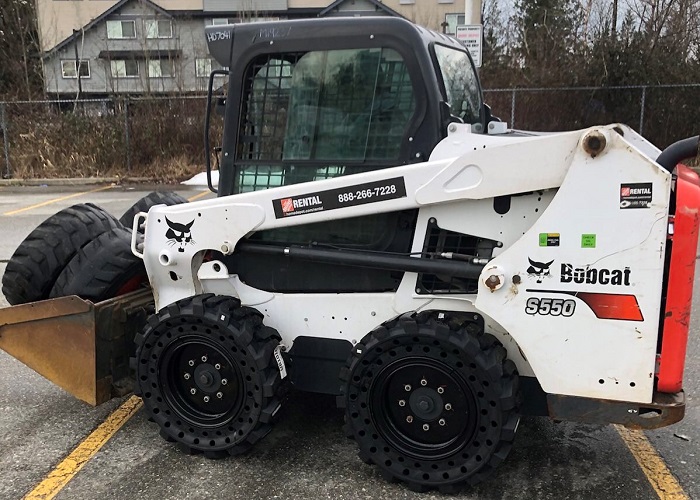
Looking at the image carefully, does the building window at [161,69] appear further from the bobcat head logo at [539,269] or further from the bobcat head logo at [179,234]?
the bobcat head logo at [539,269]

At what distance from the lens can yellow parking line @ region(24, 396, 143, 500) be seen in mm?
3090

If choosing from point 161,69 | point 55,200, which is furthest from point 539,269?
point 161,69

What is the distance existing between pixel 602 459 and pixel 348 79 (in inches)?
95.0

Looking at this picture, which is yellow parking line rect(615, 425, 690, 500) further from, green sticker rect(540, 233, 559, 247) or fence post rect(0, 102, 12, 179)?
fence post rect(0, 102, 12, 179)

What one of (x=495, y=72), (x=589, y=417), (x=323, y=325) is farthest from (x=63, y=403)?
(x=495, y=72)

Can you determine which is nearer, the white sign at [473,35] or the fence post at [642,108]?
the white sign at [473,35]

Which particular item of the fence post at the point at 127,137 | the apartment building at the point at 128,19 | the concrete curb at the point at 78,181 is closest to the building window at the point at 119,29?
the apartment building at the point at 128,19

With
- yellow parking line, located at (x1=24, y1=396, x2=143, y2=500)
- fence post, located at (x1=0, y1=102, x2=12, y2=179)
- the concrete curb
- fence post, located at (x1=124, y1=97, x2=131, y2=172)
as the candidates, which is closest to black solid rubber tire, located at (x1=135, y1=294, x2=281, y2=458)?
yellow parking line, located at (x1=24, y1=396, x2=143, y2=500)

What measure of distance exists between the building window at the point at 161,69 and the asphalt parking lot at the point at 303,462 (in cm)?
1813

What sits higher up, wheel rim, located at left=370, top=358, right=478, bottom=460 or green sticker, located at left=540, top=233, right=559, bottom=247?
green sticker, located at left=540, top=233, right=559, bottom=247

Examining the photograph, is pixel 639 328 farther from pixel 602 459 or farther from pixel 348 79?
pixel 348 79

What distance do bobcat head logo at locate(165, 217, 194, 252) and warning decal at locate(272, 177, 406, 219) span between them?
53cm

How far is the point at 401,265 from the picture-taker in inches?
119

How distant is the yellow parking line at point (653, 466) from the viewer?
3000mm
